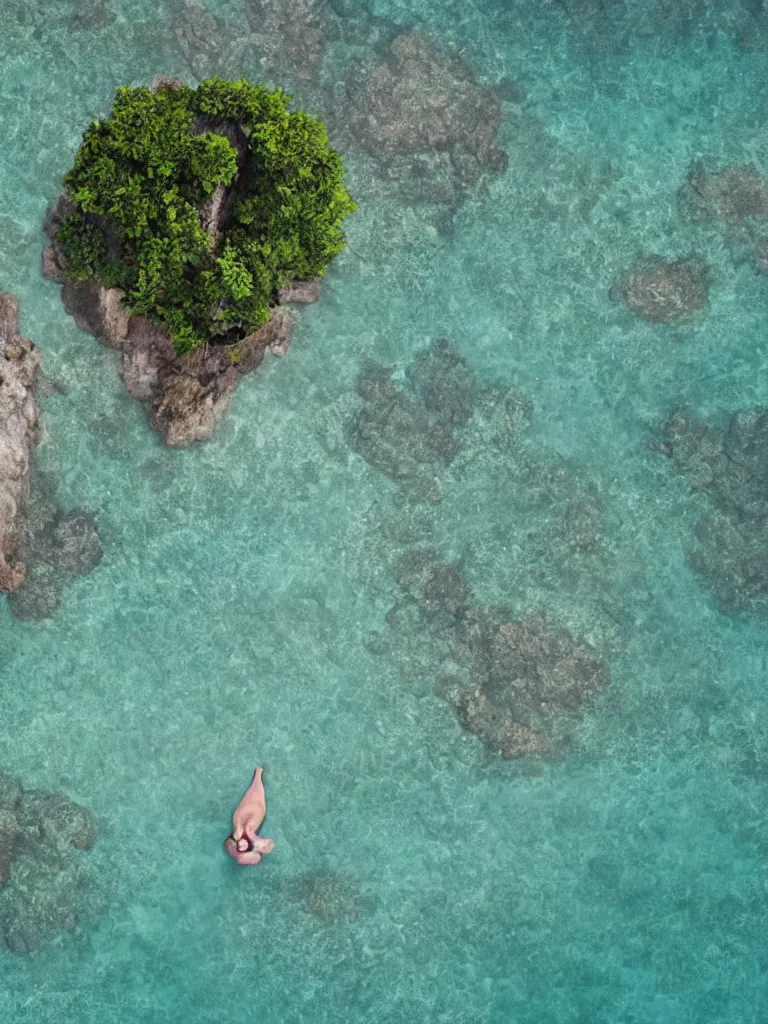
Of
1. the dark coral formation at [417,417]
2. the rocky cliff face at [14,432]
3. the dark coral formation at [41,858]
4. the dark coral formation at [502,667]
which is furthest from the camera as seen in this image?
the dark coral formation at [417,417]

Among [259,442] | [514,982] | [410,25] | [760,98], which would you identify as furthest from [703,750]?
[410,25]

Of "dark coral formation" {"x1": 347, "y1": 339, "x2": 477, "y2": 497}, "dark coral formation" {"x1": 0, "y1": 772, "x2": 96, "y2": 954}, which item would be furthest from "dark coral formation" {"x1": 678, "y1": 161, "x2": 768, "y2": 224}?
"dark coral formation" {"x1": 0, "y1": 772, "x2": 96, "y2": 954}

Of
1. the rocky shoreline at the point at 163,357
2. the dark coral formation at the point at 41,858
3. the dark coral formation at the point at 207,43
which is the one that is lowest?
the dark coral formation at the point at 41,858

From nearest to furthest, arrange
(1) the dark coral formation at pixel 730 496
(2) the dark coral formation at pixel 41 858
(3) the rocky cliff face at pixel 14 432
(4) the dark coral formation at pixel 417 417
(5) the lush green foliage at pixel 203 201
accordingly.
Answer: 1. (5) the lush green foliage at pixel 203 201
2. (3) the rocky cliff face at pixel 14 432
3. (2) the dark coral formation at pixel 41 858
4. (4) the dark coral formation at pixel 417 417
5. (1) the dark coral formation at pixel 730 496

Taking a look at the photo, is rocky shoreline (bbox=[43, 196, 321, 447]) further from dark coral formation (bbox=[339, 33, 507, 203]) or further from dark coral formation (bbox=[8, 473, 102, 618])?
dark coral formation (bbox=[339, 33, 507, 203])

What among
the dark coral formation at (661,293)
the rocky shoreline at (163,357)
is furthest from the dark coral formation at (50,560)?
the dark coral formation at (661,293)

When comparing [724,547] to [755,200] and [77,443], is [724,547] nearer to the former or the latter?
[755,200]

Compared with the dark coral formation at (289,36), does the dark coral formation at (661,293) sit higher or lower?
lower

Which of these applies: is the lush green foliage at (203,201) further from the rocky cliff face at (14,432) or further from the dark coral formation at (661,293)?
the dark coral formation at (661,293)
